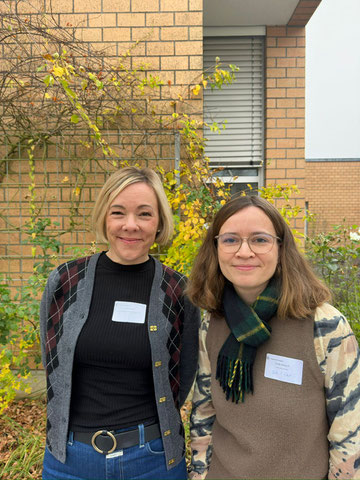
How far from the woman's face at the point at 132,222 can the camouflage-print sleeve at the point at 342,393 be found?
0.76 meters

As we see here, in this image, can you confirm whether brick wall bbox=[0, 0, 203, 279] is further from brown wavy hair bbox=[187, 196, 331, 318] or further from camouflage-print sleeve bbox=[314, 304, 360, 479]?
camouflage-print sleeve bbox=[314, 304, 360, 479]

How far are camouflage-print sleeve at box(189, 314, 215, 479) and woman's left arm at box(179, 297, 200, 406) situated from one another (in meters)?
0.15

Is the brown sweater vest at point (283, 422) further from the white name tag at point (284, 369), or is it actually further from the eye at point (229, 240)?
the eye at point (229, 240)

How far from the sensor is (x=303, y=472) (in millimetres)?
1235

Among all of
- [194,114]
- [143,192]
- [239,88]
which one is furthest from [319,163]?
[143,192]

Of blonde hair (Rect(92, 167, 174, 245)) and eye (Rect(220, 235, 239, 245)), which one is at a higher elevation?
blonde hair (Rect(92, 167, 174, 245))

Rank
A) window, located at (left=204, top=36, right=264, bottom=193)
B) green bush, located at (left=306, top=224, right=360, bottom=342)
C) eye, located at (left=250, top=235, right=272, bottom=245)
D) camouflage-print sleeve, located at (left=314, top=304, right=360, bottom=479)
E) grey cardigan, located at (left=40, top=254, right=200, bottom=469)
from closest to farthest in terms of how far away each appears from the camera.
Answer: camouflage-print sleeve, located at (left=314, top=304, right=360, bottom=479) < eye, located at (left=250, top=235, right=272, bottom=245) < grey cardigan, located at (left=40, top=254, right=200, bottom=469) < green bush, located at (left=306, top=224, right=360, bottom=342) < window, located at (left=204, top=36, right=264, bottom=193)

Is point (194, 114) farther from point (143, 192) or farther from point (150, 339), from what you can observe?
point (150, 339)

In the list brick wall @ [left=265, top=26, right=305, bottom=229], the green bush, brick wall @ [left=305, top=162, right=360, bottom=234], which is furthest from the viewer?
brick wall @ [left=305, top=162, right=360, bottom=234]

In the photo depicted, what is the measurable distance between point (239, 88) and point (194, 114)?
1292 mm

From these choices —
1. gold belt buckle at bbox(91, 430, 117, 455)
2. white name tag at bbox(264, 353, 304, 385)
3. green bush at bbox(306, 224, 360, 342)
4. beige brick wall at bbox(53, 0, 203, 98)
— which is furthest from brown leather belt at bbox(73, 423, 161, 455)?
beige brick wall at bbox(53, 0, 203, 98)

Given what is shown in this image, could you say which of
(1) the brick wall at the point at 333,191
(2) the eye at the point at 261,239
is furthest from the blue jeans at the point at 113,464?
(1) the brick wall at the point at 333,191

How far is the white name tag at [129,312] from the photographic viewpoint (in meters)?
1.47

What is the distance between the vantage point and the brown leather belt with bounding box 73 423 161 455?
4.43ft
